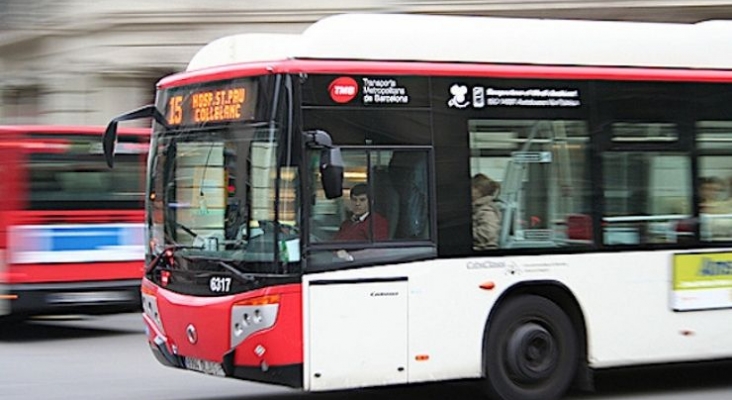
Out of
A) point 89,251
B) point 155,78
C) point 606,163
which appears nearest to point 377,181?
point 606,163

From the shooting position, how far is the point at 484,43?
1023 cm

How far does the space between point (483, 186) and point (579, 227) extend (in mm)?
888

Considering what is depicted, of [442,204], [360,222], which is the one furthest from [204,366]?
[442,204]

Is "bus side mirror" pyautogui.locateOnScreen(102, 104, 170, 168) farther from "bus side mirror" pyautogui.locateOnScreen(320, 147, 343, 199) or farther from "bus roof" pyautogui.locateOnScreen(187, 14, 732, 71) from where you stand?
"bus side mirror" pyautogui.locateOnScreen(320, 147, 343, 199)

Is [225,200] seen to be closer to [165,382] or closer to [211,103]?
[211,103]

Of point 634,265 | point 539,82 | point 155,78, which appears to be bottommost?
point 634,265

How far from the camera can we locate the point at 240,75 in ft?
31.7

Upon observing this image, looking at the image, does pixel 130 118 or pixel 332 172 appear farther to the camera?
pixel 130 118

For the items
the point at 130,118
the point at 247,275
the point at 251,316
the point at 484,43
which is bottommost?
the point at 251,316

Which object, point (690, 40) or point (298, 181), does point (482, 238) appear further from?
point (690, 40)

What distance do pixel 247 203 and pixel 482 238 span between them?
1.83 meters

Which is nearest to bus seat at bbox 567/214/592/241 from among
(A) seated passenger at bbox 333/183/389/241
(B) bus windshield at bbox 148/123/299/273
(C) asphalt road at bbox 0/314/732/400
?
(C) asphalt road at bbox 0/314/732/400

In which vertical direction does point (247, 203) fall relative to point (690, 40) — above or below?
below

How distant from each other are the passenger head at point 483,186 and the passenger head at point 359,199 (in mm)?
911
